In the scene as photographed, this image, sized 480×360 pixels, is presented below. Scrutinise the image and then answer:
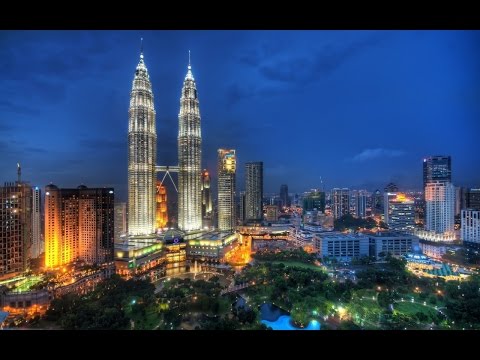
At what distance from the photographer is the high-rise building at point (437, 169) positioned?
9.79 metres

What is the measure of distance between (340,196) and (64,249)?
1197cm

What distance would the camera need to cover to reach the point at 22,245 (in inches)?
205

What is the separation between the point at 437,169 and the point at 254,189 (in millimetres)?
7711

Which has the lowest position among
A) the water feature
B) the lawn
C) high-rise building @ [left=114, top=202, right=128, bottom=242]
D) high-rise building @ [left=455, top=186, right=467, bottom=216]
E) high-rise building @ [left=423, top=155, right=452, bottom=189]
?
the water feature

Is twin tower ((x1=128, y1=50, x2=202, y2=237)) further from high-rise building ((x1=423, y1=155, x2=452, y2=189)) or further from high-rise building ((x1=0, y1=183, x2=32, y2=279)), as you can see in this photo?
high-rise building ((x1=423, y1=155, x2=452, y2=189))

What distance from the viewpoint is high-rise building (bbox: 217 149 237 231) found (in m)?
12.1

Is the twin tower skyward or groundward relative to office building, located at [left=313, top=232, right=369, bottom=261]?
skyward

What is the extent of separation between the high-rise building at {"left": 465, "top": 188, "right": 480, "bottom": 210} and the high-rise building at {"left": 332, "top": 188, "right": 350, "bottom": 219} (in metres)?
5.69

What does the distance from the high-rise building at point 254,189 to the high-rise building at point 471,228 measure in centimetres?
810

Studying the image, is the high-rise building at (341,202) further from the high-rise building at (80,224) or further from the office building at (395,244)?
the high-rise building at (80,224)

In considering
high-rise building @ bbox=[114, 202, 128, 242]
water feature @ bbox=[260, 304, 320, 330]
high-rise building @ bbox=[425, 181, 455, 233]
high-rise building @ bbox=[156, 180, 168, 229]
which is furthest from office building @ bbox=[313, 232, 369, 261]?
high-rise building @ bbox=[156, 180, 168, 229]
